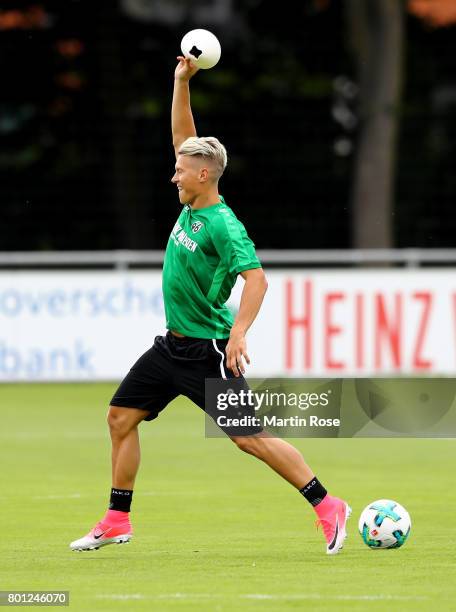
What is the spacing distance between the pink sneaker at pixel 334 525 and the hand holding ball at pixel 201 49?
8.81 feet

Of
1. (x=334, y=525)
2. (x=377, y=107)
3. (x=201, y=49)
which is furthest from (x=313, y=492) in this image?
(x=377, y=107)

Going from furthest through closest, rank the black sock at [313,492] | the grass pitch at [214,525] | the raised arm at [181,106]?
the raised arm at [181,106] < the black sock at [313,492] < the grass pitch at [214,525]

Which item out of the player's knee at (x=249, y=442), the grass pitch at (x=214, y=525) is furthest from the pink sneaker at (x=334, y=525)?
the player's knee at (x=249, y=442)

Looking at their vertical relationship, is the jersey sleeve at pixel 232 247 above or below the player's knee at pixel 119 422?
above

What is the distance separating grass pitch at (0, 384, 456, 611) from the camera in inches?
300

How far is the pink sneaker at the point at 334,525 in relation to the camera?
346 inches

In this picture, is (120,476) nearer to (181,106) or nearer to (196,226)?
(196,226)

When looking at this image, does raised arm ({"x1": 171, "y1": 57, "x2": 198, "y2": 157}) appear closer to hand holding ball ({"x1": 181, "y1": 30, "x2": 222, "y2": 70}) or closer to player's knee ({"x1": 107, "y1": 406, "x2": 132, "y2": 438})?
hand holding ball ({"x1": 181, "y1": 30, "x2": 222, "y2": 70})

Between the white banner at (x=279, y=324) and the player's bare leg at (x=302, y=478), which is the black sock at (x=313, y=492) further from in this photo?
the white banner at (x=279, y=324)

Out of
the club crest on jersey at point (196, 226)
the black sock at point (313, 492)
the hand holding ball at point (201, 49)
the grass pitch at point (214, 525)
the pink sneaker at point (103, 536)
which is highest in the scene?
the hand holding ball at point (201, 49)

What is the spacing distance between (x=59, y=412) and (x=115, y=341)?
8.82 ft

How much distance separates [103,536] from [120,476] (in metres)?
0.35

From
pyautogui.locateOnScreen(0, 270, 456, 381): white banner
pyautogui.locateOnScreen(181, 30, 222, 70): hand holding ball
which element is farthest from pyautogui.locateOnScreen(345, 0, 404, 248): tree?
pyautogui.locateOnScreen(181, 30, 222, 70): hand holding ball

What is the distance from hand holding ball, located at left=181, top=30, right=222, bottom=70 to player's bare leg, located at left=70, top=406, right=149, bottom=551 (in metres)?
2.10
